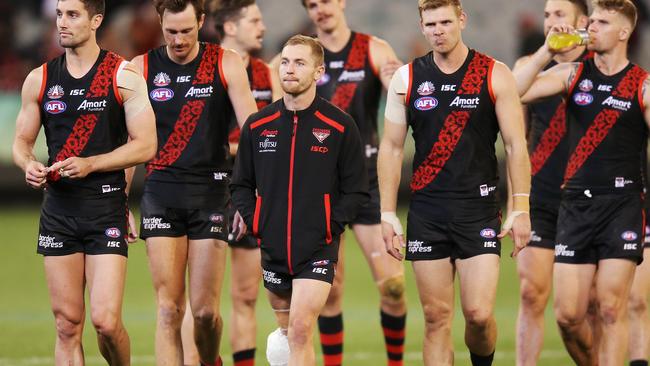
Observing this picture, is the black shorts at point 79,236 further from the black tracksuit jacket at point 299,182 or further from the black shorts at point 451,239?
the black shorts at point 451,239

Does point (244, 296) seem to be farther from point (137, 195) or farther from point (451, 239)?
point (137, 195)

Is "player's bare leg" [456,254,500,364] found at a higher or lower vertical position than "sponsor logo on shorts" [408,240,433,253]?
lower

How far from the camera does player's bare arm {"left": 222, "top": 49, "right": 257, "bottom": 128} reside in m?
8.69

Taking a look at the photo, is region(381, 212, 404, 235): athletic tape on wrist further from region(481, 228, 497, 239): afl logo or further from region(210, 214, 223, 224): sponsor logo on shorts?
region(210, 214, 223, 224): sponsor logo on shorts

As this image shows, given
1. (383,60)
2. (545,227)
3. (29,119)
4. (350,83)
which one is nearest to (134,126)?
(29,119)

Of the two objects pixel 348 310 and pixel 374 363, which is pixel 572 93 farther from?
pixel 348 310

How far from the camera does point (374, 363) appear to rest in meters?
10.5

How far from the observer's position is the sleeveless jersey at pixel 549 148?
9.46 m

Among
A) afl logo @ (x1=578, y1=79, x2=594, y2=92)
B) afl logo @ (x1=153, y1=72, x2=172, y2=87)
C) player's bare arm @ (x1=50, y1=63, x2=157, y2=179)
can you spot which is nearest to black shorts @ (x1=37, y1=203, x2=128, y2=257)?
player's bare arm @ (x1=50, y1=63, x2=157, y2=179)

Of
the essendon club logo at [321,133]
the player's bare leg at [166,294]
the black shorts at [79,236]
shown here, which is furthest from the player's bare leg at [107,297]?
the essendon club logo at [321,133]

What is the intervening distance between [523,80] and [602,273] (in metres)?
1.43

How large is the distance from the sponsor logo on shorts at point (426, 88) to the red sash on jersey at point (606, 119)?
1.36 meters

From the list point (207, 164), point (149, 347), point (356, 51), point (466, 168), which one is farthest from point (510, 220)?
point (149, 347)

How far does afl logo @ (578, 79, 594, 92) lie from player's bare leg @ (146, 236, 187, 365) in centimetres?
307
